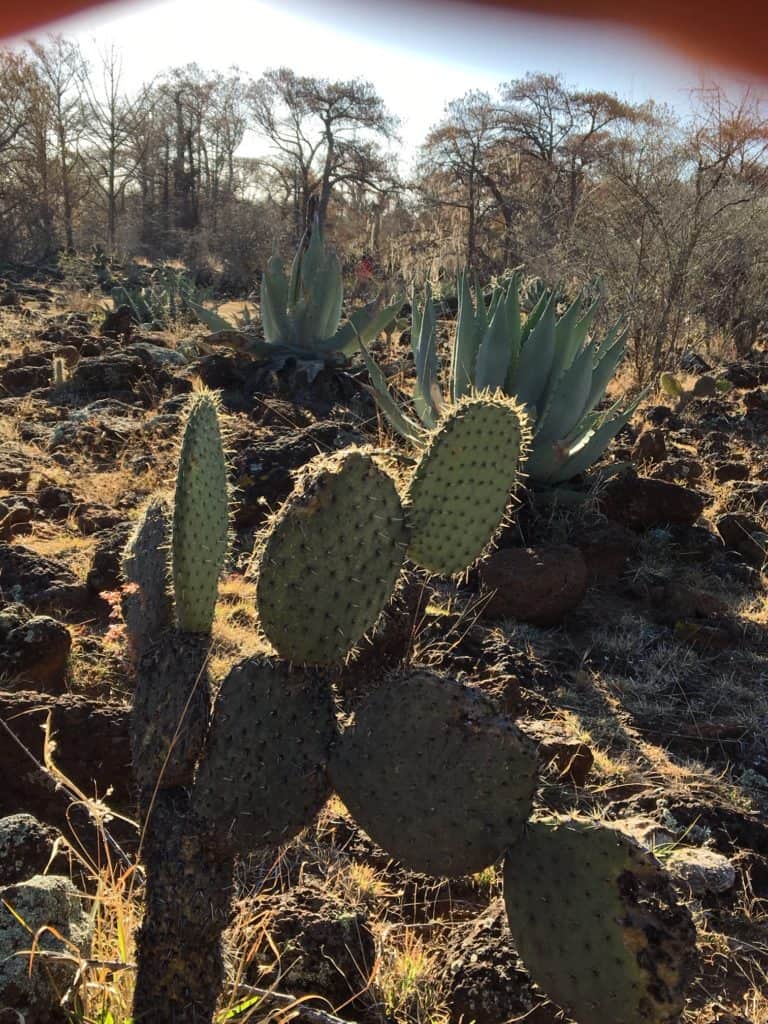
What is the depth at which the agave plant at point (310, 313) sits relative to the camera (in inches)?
255

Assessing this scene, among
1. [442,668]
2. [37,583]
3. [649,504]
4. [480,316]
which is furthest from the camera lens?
Answer: [480,316]

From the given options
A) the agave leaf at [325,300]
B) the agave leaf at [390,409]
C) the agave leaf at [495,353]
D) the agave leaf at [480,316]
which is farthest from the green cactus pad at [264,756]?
the agave leaf at [325,300]

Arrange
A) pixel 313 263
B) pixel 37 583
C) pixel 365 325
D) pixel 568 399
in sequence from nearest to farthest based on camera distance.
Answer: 1. pixel 37 583
2. pixel 568 399
3. pixel 365 325
4. pixel 313 263

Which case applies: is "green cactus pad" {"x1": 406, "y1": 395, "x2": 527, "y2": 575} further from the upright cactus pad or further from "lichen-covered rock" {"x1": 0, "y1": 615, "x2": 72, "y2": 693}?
"lichen-covered rock" {"x1": 0, "y1": 615, "x2": 72, "y2": 693}

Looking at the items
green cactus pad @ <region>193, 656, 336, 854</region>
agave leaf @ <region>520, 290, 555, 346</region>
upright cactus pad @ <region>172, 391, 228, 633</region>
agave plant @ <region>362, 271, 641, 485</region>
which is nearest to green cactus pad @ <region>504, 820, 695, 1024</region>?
green cactus pad @ <region>193, 656, 336, 854</region>

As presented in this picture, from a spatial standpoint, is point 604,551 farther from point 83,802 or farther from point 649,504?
point 83,802

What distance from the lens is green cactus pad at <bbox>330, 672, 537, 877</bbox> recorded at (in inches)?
52.1

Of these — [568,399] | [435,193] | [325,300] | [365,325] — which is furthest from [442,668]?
[435,193]

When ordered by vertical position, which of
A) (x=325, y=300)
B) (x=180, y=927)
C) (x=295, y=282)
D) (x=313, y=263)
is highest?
(x=313, y=263)

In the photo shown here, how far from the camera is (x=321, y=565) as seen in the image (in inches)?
57.9

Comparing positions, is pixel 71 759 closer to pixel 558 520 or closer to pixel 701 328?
pixel 558 520

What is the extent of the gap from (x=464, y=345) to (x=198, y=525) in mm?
3235

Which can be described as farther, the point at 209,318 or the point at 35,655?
the point at 209,318

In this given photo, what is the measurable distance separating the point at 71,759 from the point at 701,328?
29.2ft
